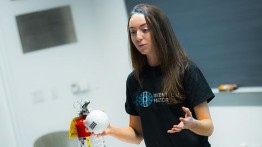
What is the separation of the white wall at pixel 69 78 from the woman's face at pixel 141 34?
129 cm

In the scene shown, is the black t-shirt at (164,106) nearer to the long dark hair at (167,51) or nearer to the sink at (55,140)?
the long dark hair at (167,51)

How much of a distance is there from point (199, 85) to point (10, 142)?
2014 millimetres

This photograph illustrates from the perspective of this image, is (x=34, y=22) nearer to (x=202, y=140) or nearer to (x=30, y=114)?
(x=30, y=114)

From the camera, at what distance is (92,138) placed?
1545 millimetres

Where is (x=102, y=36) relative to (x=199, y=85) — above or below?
above

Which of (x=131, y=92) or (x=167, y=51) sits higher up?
(x=167, y=51)

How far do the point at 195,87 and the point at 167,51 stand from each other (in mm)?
198

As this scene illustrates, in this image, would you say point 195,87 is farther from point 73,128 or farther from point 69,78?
point 69,78

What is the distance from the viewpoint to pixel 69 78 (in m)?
3.11

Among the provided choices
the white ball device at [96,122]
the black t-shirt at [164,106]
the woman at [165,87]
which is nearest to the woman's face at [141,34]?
the woman at [165,87]

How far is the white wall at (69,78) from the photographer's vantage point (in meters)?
2.59

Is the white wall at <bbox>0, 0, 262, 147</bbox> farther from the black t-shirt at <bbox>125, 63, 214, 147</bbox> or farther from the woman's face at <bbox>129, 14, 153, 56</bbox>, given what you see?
the woman's face at <bbox>129, 14, 153, 56</bbox>

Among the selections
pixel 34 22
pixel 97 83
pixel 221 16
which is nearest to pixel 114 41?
pixel 97 83

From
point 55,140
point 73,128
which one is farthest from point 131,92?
point 55,140
